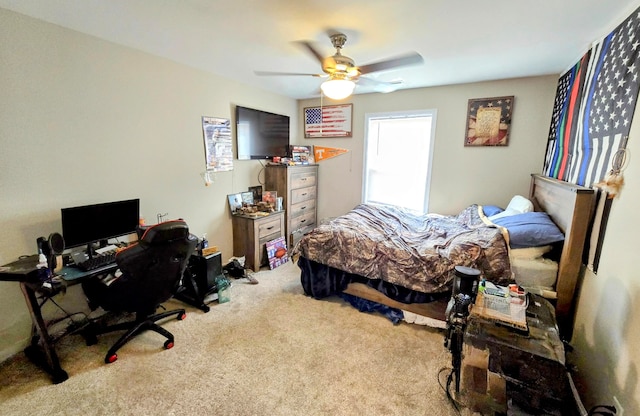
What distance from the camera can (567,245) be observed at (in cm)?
184

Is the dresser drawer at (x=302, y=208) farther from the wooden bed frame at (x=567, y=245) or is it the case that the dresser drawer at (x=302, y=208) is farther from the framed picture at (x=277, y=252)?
the wooden bed frame at (x=567, y=245)

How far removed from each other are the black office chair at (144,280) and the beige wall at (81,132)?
0.64 meters

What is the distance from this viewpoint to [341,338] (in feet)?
7.08

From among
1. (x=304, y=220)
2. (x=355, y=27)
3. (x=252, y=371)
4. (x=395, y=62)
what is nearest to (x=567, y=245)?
(x=395, y=62)

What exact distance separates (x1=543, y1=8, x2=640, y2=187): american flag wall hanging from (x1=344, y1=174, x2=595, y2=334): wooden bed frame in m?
0.14

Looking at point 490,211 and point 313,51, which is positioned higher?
point 313,51

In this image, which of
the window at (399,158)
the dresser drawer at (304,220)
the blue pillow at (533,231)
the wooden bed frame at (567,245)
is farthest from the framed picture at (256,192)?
Result: the blue pillow at (533,231)

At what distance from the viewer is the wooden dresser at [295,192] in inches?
151

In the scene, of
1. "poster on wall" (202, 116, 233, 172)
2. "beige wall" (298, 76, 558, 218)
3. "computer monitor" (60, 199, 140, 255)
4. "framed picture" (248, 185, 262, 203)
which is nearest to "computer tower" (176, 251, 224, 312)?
"computer monitor" (60, 199, 140, 255)

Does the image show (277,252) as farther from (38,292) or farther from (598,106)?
(598,106)

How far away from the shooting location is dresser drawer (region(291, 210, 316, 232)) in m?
4.10

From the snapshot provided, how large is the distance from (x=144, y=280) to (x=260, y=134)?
246 centimetres

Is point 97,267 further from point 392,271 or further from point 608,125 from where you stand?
point 608,125

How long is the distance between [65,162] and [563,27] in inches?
149
